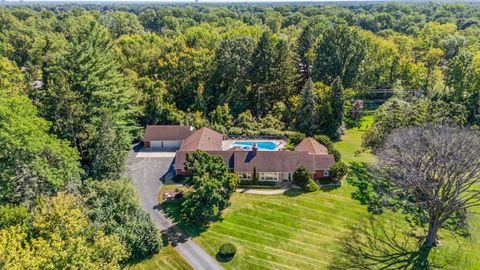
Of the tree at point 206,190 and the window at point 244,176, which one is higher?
the tree at point 206,190

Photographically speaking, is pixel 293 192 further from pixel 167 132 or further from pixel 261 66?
pixel 261 66

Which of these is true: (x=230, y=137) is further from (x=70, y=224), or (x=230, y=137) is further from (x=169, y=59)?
(x=70, y=224)

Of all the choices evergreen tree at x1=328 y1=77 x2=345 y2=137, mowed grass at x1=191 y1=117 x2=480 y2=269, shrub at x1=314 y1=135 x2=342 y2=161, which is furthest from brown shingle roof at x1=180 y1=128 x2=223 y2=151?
evergreen tree at x1=328 y1=77 x2=345 y2=137

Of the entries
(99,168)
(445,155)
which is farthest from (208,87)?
(445,155)

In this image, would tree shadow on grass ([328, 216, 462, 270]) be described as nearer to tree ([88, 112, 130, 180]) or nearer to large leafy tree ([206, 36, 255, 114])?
tree ([88, 112, 130, 180])

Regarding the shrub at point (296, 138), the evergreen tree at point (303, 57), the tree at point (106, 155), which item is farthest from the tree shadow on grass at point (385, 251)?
the evergreen tree at point (303, 57)

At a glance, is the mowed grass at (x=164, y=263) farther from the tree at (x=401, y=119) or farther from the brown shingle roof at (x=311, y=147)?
the tree at (x=401, y=119)

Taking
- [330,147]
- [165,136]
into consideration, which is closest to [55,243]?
[165,136]
